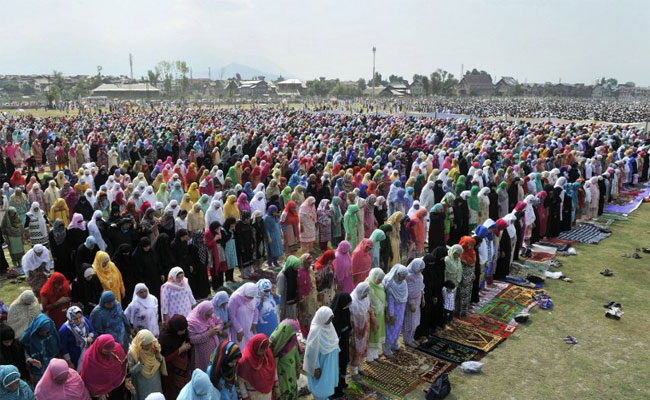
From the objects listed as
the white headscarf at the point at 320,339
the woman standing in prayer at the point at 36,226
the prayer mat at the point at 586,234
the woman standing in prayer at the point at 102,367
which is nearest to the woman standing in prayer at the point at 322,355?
the white headscarf at the point at 320,339

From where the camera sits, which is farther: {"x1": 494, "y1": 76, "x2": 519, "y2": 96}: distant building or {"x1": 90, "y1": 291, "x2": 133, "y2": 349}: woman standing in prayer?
{"x1": 494, "y1": 76, "x2": 519, "y2": 96}: distant building

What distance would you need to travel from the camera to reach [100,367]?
3.66 meters

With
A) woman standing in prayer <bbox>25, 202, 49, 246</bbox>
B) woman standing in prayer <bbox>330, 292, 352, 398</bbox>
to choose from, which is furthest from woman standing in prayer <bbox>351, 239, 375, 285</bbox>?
woman standing in prayer <bbox>25, 202, 49, 246</bbox>

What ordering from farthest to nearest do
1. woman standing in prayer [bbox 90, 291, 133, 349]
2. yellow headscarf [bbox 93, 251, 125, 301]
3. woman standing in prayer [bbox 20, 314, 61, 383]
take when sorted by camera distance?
1. yellow headscarf [bbox 93, 251, 125, 301]
2. woman standing in prayer [bbox 90, 291, 133, 349]
3. woman standing in prayer [bbox 20, 314, 61, 383]

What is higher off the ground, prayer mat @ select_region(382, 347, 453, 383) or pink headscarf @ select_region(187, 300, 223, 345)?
pink headscarf @ select_region(187, 300, 223, 345)

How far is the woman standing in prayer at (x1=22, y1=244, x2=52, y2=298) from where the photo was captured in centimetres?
566

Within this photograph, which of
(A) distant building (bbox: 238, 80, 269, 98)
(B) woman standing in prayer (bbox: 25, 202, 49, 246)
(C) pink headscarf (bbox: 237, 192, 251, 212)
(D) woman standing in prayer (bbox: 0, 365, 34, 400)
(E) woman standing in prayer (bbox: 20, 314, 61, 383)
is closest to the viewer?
(D) woman standing in prayer (bbox: 0, 365, 34, 400)

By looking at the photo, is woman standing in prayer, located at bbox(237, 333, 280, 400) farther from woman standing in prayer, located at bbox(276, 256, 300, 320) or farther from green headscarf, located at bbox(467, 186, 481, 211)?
green headscarf, located at bbox(467, 186, 481, 211)

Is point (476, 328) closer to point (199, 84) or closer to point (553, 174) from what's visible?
point (553, 174)

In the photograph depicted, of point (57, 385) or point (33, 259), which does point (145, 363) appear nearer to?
point (57, 385)

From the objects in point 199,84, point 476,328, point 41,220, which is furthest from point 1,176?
point 199,84

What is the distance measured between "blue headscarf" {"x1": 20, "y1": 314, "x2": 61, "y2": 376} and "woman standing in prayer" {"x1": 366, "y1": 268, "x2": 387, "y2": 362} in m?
2.98

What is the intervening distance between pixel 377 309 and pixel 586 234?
22.2 ft

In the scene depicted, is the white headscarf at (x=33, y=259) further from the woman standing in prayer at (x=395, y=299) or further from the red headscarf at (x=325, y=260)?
the woman standing in prayer at (x=395, y=299)
